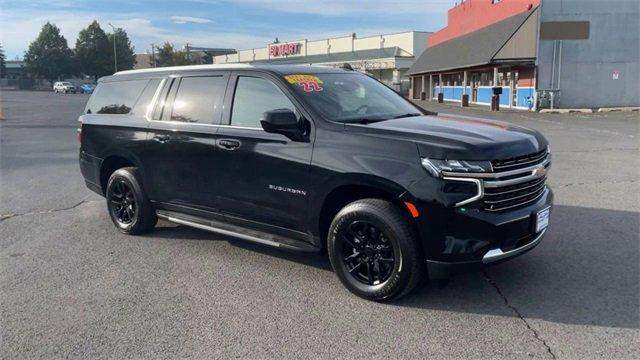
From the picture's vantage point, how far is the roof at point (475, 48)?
98.0ft

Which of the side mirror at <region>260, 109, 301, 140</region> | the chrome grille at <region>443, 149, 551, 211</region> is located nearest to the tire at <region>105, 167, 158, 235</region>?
the side mirror at <region>260, 109, 301, 140</region>

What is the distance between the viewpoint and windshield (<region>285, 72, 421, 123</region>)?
15.6 feet

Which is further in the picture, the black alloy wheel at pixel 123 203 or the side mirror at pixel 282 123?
the black alloy wheel at pixel 123 203

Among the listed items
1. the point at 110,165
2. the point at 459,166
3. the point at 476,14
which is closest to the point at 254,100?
the point at 459,166

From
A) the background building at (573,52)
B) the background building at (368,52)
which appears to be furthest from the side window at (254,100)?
the background building at (368,52)

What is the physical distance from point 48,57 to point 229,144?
10268cm

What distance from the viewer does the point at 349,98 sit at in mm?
5102

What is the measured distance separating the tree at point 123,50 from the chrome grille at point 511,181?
332 feet

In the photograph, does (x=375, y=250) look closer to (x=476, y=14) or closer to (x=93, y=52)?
(x=476, y=14)

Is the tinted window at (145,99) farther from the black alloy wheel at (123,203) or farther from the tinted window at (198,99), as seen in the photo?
the black alloy wheel at (123,203)

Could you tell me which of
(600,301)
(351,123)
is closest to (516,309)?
(600,301)

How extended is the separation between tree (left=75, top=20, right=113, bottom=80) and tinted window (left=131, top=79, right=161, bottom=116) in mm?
97293

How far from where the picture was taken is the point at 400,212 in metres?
4.11

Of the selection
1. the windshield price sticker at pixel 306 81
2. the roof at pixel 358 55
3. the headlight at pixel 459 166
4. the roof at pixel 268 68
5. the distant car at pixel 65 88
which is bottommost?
the headlight at pixel 459 166
